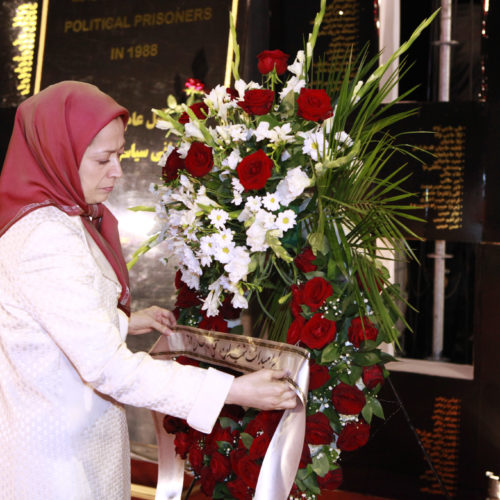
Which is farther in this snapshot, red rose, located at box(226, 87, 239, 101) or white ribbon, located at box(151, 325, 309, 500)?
red rose, located at box(226, 87, 239, 101)

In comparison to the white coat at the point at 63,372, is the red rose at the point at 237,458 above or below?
below

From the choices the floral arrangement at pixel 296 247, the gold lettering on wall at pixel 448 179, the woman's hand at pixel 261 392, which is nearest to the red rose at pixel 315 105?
the floral arrangement at pixel 296 247

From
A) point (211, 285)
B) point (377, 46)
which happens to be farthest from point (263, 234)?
point (377, 46)

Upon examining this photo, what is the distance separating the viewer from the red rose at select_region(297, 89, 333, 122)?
1.45 meters

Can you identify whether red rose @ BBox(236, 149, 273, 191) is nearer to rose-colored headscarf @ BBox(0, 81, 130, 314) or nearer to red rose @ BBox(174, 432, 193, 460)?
rose-colored headscarf @ BBox(0, 81, 130, 314)

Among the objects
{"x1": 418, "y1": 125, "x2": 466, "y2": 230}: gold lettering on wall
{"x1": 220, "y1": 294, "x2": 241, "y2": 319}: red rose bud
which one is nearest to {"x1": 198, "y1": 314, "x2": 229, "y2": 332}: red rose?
{"x1": 220, "y1": 294, "x2": 241, "y2": 319}: red rose bud

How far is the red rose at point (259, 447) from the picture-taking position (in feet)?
4.79

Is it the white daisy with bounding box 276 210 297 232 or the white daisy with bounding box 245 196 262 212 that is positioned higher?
the white daisy with bounding box 245 196 262 212

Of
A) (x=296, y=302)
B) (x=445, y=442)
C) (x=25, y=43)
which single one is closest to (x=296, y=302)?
(x=296, y=302)

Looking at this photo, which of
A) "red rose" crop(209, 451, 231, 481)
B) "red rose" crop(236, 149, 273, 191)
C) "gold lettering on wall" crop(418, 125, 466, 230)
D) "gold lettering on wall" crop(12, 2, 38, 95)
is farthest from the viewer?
"gold lettering on wall" crop(12, 2, 38, 95)

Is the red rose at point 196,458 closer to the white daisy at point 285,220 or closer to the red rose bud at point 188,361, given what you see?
the red rose bud at point 188,361

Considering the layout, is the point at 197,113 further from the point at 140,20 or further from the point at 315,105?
the point at 140,20

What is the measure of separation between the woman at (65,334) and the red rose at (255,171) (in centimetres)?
28

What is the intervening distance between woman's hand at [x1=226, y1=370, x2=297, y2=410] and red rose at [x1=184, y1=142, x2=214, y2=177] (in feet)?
1.54
